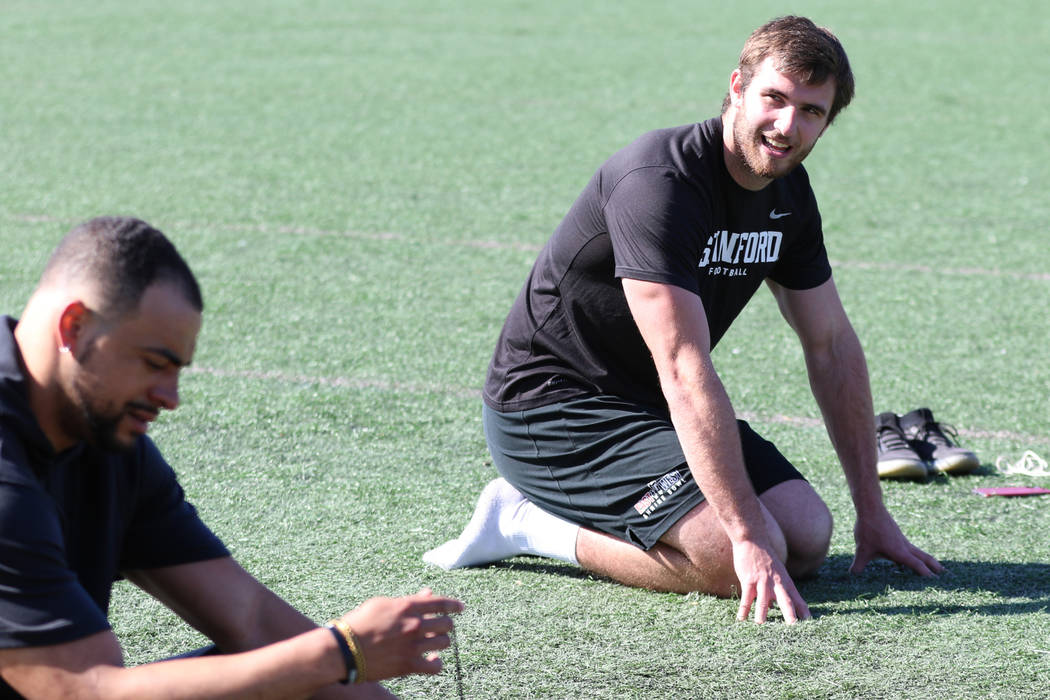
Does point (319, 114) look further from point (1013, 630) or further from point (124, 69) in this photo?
point (1013, 630)

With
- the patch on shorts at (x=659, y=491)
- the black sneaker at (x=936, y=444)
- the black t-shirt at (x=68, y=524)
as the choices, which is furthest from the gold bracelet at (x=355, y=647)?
the black sneaker at (x=936, y=444)

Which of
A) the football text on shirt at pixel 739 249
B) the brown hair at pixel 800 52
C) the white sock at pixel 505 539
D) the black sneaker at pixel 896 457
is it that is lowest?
the white sock at pixel 505 539

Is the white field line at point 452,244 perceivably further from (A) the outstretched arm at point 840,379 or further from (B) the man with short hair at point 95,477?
(B) the man with short hair at point 95,477

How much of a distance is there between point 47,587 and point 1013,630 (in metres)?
2.44

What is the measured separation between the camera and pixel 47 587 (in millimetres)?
2115

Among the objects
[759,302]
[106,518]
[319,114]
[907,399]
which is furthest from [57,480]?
[319,114]

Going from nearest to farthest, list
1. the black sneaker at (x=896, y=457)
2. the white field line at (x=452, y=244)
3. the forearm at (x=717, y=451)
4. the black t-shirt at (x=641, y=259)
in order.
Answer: the forearm at (x=717, y=451), the black t-shirt at (x=641, y=259), the black sneaker at (x=896, y=457), the white field line at (x=452, y=244)

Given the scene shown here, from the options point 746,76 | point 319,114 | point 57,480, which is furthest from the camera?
point 319,114

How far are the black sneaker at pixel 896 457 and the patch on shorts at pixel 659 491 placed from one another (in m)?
1.12

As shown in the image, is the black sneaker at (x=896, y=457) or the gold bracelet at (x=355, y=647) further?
the black sneaker at (x=896, y=457)

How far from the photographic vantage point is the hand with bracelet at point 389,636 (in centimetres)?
221

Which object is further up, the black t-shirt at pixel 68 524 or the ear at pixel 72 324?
the ear at pixel 72 324

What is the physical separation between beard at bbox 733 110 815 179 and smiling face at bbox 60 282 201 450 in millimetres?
1882

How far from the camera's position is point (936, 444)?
482 cm
